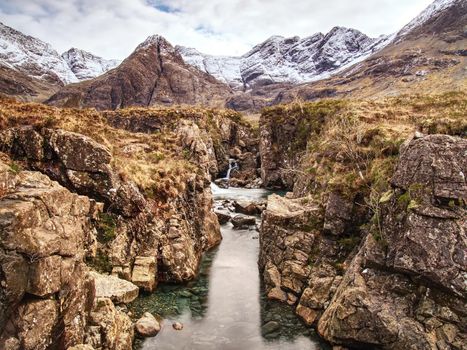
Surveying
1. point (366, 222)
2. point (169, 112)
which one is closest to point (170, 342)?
point (366, 222)

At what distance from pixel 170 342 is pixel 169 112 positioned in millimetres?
73247

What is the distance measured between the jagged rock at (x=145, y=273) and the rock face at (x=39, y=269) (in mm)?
7150

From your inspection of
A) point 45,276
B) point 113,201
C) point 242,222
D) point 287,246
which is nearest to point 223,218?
point 242,222

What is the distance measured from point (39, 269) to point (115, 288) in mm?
9370

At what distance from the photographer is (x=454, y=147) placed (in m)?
17.9

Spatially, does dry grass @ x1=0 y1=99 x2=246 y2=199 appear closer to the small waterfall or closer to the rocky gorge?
the rocky gorge

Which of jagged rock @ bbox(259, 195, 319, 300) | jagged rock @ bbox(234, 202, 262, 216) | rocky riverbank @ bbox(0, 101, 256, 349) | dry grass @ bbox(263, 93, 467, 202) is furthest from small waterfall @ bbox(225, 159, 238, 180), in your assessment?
jagged rock @ bbox(259, 195, 319, 300)

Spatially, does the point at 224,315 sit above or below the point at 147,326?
below

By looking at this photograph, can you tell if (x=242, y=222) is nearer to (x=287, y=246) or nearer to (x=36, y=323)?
(x=287, y=246)

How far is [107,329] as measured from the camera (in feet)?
53.9

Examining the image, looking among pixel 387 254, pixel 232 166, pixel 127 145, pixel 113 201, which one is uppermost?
pixel 127 145

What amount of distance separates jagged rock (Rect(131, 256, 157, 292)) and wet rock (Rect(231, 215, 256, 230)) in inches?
717

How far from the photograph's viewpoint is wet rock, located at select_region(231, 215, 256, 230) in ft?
139

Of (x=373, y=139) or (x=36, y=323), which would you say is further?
(x=373, y=139)
